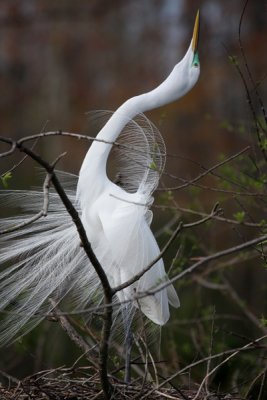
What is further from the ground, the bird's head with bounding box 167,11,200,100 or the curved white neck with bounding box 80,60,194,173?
the bird's head with bounding box 167,11,200,100

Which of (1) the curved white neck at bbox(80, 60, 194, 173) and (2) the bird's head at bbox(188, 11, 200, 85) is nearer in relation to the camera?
(1) the curved white neck at bbox(80, 60, 194, 173)

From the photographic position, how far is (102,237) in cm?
328

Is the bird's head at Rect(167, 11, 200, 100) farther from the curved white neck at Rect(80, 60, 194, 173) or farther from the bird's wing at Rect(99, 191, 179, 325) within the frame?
the bird's wing at Rect(99, 191, 179, 325)

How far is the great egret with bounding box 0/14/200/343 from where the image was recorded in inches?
125

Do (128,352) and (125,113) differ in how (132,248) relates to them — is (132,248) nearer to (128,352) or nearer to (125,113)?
(128,352)

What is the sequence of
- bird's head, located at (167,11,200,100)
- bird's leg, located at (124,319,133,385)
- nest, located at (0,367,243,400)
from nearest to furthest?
nest, located at (0,367,243,400) → bird's leg, located at (124,319,133,385) → bird's head, located at (167,11,200,100)

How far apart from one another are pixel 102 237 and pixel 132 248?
0.40 feet

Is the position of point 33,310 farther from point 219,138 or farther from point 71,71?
point 71,71

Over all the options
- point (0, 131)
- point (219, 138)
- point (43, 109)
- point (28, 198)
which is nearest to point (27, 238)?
point (28, 198)

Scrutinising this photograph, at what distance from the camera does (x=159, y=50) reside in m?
15.7

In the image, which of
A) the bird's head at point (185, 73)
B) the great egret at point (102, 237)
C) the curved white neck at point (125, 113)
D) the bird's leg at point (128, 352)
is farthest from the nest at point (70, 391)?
the bird's head at point (185, 73)

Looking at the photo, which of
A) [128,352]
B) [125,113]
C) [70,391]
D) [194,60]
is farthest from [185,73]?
[70,391]

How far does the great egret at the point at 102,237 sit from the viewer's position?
10.5 ft

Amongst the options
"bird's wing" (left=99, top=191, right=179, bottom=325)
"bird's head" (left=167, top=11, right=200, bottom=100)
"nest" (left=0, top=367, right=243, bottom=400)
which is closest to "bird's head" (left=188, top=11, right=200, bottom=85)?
"bird's head" (left=167, top=11, right=200, bottom=100)
